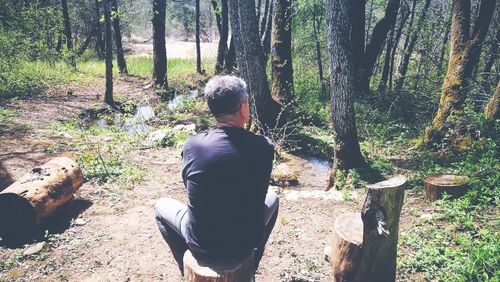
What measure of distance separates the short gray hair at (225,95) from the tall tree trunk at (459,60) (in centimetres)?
580

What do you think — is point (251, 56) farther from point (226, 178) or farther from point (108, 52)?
point (108, 52)

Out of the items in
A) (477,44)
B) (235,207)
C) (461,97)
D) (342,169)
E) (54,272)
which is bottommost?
(54,272)

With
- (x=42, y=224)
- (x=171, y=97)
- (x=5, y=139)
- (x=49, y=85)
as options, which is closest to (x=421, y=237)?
(x=42, y=224)

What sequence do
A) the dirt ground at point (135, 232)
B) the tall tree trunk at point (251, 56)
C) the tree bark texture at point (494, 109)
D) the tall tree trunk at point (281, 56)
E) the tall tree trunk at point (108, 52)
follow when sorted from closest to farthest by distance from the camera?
1. the dirt ground at point (135, 232)
2. the tree bark texture at point (494, 109)
3. the tall tree trunk at point (251, 56)
4. the tall tree trunk at point (281, 56)
5. the tall tree trunk at point (108, 52)

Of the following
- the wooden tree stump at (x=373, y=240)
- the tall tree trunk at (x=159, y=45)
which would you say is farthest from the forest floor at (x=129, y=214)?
the tall tree trunk at (x=159, y=45)

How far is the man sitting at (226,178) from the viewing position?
2426 millimetres

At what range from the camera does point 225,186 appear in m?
2.44

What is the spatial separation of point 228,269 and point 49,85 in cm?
1313

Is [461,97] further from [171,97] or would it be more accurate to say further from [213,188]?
[171,97]

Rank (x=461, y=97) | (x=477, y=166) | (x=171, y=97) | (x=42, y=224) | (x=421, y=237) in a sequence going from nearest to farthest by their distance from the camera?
1. (x=421, y=237)
2. (x=42, y=224)
3. (x=477, y=166)
4. (x=461, y=97)
5. (x=171, y=97)

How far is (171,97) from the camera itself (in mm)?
14062

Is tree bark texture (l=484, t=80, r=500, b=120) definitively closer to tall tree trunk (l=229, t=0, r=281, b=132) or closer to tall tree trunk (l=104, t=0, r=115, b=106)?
tall tree trunk (l=229, t=0, r=281, b=132)

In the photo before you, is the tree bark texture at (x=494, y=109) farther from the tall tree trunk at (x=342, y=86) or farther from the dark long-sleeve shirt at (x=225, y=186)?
the dark long-sleeve shirt at (x=225, y=186)

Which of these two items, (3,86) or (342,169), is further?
(3,86)
